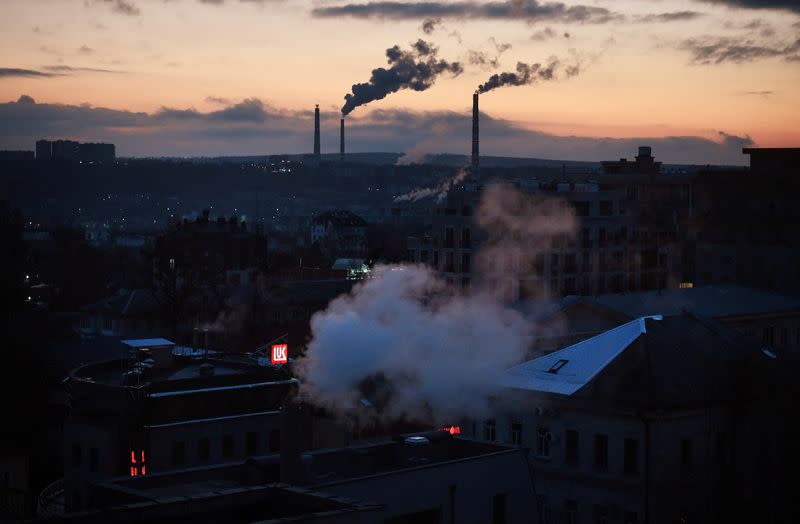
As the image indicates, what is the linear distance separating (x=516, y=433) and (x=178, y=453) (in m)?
11.1

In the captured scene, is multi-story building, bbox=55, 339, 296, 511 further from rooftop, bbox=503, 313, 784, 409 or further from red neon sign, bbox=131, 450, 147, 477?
rooftop, bbox=503, 313, 784, 409

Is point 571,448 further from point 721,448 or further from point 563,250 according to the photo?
point 563,250

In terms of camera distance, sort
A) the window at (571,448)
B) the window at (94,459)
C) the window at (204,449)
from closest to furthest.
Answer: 1. the window at (571,448)
2. the window at (94,459)
3. the window at (204,449)

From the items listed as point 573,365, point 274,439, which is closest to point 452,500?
point 573,365

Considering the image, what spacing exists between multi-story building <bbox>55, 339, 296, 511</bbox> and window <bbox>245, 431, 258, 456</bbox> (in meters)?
0.03

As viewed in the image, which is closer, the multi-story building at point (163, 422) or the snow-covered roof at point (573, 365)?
the snow-covered roof at point (573, 365)

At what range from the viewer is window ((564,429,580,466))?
39094 mm

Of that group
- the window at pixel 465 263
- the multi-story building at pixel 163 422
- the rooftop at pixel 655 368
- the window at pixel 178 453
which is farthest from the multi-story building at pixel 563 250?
the window at pixel 178 453

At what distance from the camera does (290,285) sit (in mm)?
97500

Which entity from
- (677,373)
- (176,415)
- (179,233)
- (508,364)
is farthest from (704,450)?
(179,233)

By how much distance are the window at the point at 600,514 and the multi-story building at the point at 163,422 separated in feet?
40.7

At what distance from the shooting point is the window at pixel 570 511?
3806cm

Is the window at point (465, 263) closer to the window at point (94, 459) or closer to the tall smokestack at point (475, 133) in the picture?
the window at point (94, 459)

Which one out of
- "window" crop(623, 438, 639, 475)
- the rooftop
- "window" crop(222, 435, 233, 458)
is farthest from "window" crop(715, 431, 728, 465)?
"window" crop(222, 435, 233, 458)
